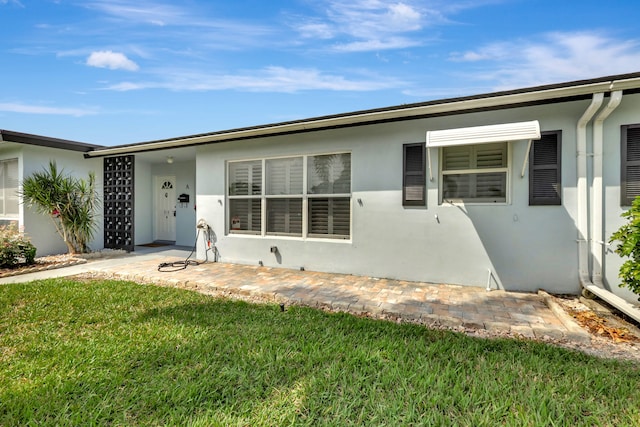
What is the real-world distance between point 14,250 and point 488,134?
10834 millimetres

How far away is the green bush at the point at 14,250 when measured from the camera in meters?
7.05

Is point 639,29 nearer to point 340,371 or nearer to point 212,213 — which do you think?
point 340,371

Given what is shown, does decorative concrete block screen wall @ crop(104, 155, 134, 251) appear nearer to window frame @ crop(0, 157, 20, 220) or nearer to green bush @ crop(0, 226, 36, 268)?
window frame @ crop(0, 157, 20, 220)

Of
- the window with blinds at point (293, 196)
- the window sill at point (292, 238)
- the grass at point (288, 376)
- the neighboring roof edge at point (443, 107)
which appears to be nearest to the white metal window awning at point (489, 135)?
the neighboring roof edge at point (443, 107)

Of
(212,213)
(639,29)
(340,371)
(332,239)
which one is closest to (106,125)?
(212,213)

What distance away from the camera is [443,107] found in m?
5.13

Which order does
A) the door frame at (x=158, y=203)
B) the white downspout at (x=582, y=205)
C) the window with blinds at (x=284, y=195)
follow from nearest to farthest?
the white downspout at (x=582, y=205) → the window with blinds at (x=284, y=195) → the door frame at (x=158, y=203)

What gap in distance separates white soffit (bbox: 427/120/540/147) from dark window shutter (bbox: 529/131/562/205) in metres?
0.62

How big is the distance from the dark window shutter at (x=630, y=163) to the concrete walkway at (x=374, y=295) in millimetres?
2029

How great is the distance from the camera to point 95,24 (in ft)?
24.0

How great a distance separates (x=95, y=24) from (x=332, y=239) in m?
8.04

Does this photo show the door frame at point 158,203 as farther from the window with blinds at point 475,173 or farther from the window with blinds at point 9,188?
the window with blinds at point 475,173

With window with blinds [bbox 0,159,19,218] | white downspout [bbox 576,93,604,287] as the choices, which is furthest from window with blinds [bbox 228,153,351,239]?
window with blinds [bbox 0,159,19,218]

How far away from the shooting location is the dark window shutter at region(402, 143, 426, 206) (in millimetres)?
5645
